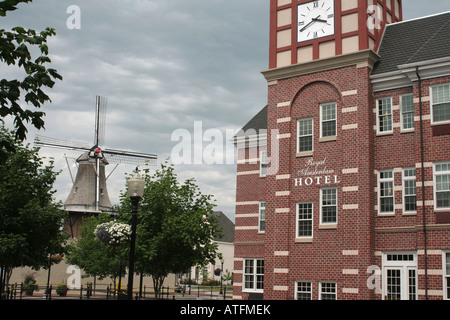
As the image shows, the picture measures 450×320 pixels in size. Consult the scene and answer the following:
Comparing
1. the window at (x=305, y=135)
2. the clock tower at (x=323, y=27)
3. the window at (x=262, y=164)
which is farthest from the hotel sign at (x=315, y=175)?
the window at (x=262, y=164)

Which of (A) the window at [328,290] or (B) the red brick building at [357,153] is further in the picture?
(A) the window at [328,290]

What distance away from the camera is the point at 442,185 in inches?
942

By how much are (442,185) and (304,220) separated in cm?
728

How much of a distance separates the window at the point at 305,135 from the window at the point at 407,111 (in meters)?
4.94

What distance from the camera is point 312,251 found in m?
26.9

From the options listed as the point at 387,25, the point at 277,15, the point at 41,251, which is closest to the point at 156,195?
the point at 41,251

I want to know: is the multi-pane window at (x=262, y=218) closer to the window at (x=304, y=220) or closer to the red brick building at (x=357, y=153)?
the red brick building at (x=357, y=153)

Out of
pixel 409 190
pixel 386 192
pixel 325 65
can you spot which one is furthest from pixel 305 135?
pixel 409 190

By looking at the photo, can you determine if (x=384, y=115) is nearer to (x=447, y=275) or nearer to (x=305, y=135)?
(x=305, y=135)

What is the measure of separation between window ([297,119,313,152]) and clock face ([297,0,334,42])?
4.80 meters

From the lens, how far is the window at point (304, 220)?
90.2 ft

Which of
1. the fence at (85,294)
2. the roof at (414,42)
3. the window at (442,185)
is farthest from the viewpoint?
the fence at (85,294)
